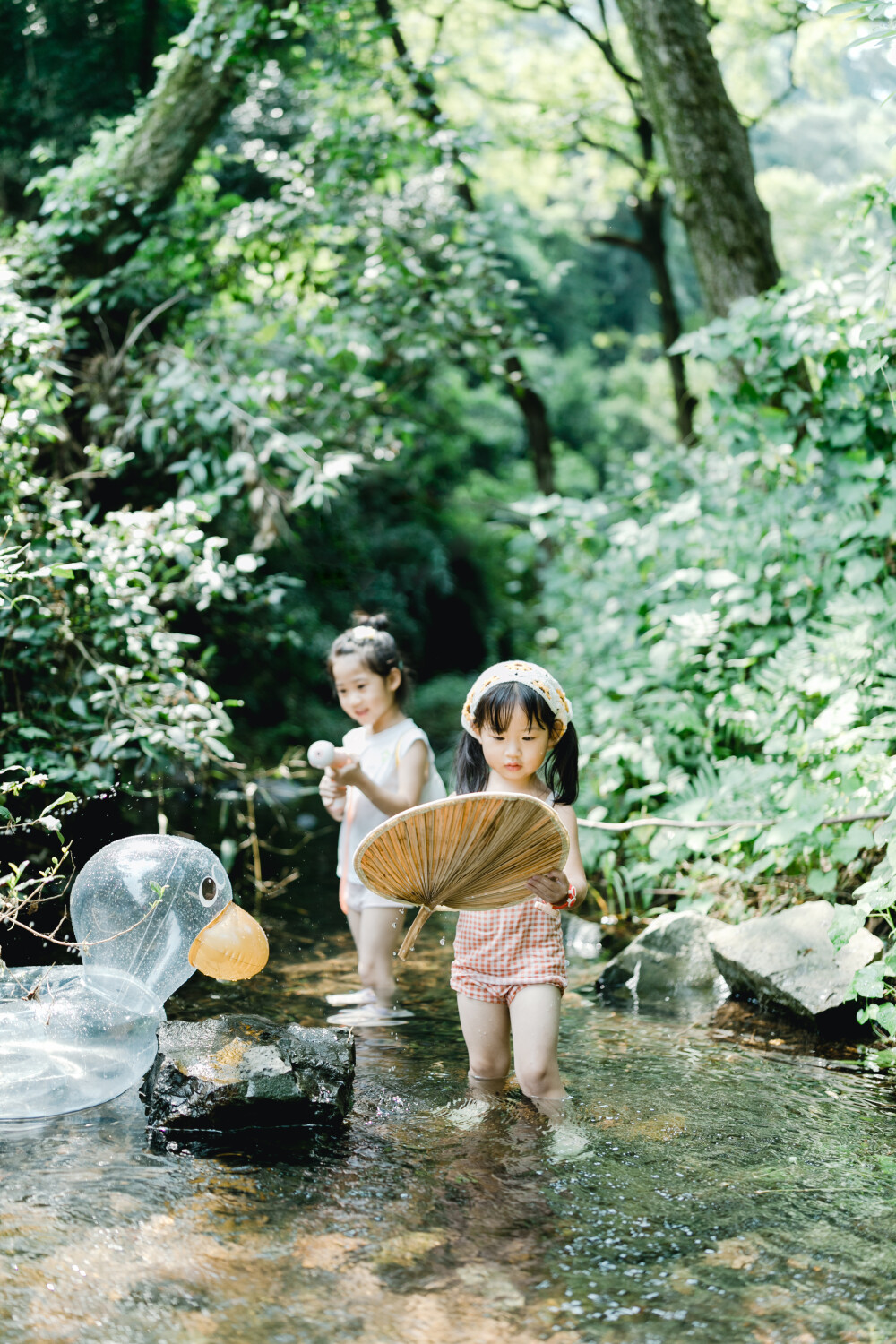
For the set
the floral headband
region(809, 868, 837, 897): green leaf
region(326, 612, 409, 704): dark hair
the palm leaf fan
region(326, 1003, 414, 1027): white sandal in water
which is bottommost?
region(326, 1003, 414, 1027): white sandal in water

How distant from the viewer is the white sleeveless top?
12.9ft

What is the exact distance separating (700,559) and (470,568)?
356 inches

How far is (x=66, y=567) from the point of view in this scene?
3.62 metres

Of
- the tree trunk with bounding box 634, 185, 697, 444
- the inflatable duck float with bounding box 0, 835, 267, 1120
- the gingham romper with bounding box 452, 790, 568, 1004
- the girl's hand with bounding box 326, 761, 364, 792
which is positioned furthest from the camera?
the tree trunk with bounding box 634, 185, 697, 444

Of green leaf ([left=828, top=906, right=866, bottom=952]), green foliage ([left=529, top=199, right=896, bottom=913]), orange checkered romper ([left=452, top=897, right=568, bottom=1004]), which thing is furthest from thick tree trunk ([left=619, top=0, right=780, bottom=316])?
orange checkered romper ([left=452, top=897, right=568, bottom=1004])

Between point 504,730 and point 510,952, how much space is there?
62 centimetres

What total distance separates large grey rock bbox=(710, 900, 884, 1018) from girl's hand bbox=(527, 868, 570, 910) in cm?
138

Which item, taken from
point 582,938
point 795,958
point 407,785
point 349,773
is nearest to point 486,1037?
point 349,773

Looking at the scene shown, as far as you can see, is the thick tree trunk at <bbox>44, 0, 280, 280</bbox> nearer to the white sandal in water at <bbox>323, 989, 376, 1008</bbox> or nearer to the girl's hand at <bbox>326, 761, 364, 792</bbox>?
the girl's hand at <bbox>326, 761, 364, 792</bbox>

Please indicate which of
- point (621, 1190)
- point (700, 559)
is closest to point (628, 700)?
point (700, 559)

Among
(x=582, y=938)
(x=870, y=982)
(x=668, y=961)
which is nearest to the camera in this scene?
(x=870, y=982)

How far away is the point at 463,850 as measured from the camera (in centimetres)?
269

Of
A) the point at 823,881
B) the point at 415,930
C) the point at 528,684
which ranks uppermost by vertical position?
the point at 528,684

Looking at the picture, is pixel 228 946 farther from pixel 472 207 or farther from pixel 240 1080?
pixel 472 207
